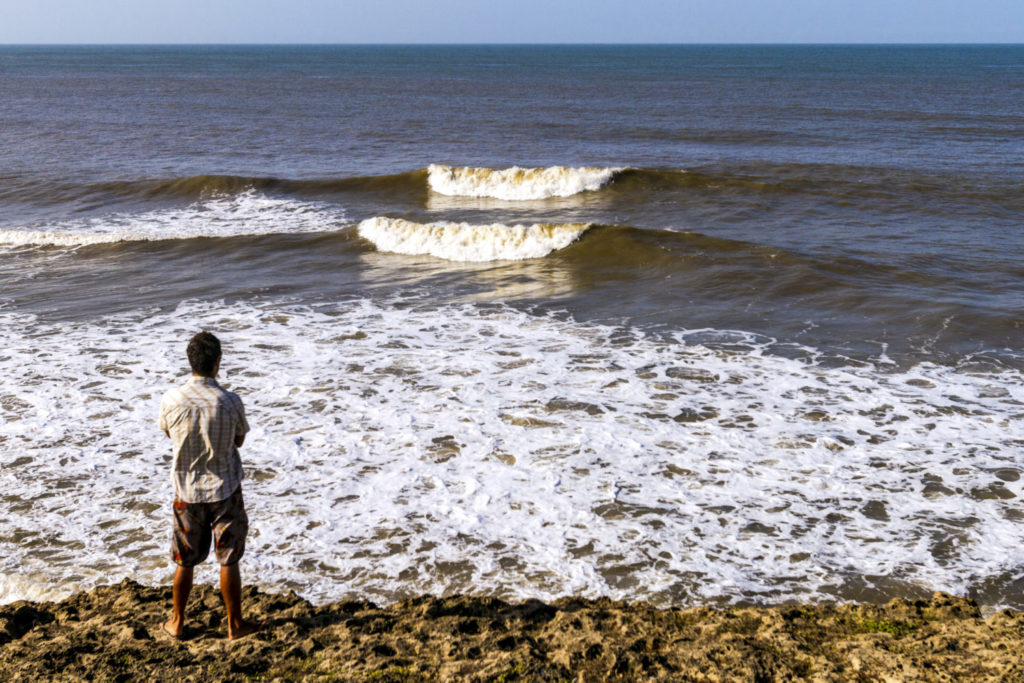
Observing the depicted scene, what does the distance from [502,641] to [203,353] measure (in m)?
2.17

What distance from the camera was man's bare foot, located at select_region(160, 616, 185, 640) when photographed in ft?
15.0

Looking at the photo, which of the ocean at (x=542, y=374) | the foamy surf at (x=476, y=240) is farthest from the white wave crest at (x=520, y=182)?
the foamy surf at (x=476, y=240)

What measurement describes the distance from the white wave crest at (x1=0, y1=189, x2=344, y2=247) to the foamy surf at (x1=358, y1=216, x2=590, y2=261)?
2.41 m

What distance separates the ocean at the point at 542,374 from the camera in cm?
591

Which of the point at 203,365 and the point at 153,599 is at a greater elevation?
the point at 203,365

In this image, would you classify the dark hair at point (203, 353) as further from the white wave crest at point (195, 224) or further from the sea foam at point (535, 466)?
the white wave crest at point (195, 224)

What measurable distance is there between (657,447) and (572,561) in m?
2.10

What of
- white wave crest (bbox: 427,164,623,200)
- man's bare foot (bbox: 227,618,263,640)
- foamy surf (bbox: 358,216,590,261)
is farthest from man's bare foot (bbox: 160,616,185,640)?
white wave crest (bbox: 427,164,623,200)

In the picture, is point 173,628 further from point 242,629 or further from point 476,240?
point 476,240

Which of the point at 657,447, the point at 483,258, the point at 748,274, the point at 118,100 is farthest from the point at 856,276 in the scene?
the point at 118,100

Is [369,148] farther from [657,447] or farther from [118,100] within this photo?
[118,100]

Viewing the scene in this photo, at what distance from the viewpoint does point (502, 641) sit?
449cm

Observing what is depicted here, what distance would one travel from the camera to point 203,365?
14.5 ft

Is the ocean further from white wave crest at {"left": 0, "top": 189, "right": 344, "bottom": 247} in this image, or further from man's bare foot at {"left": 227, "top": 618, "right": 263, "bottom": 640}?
man's bare foot at {"left": 227, "top": 618, "right": 263, "bottom": 640}
